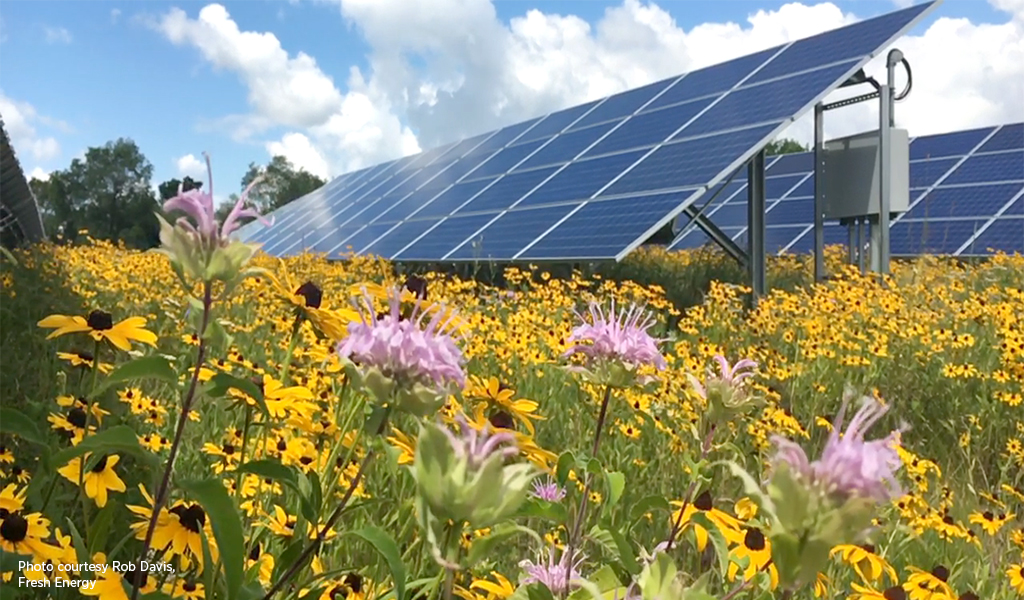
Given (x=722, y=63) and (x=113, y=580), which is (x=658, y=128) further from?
(x=113, y=580)

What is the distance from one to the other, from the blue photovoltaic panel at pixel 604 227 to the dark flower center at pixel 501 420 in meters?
4.46

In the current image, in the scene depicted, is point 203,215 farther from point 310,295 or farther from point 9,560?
point 310,295

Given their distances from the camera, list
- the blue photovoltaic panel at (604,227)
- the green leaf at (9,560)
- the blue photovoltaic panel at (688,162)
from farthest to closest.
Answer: the blue photovoltaic panel at (688,162) < the blue photovoltaic panel at (604,227) < the green leaf at (9,560)

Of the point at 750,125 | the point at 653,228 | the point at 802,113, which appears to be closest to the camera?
the point at 653,228

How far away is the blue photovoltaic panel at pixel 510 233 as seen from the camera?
24.1ft

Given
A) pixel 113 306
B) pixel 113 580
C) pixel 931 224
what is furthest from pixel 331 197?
pixel 113 580

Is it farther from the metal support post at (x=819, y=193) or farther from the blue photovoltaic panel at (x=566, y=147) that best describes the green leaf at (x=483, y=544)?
the blue photovoltaic panel at (x=566, y=147)

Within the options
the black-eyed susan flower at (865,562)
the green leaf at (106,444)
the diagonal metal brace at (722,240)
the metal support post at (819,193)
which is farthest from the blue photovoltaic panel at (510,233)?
the green leaf at (106,444)

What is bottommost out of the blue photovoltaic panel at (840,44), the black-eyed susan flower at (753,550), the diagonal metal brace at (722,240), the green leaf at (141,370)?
the black-eyed susan flower at (753,550)

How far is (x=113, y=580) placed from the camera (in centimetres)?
101

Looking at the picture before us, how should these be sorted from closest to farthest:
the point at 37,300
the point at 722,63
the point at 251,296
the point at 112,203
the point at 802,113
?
the point at 37,300 → the point at 251,296 → the point at 802,113 → the point at 722,63 → the point at 112,203

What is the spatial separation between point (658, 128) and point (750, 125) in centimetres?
198

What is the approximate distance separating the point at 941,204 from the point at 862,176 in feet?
14.5

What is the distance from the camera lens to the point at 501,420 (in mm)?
1287
